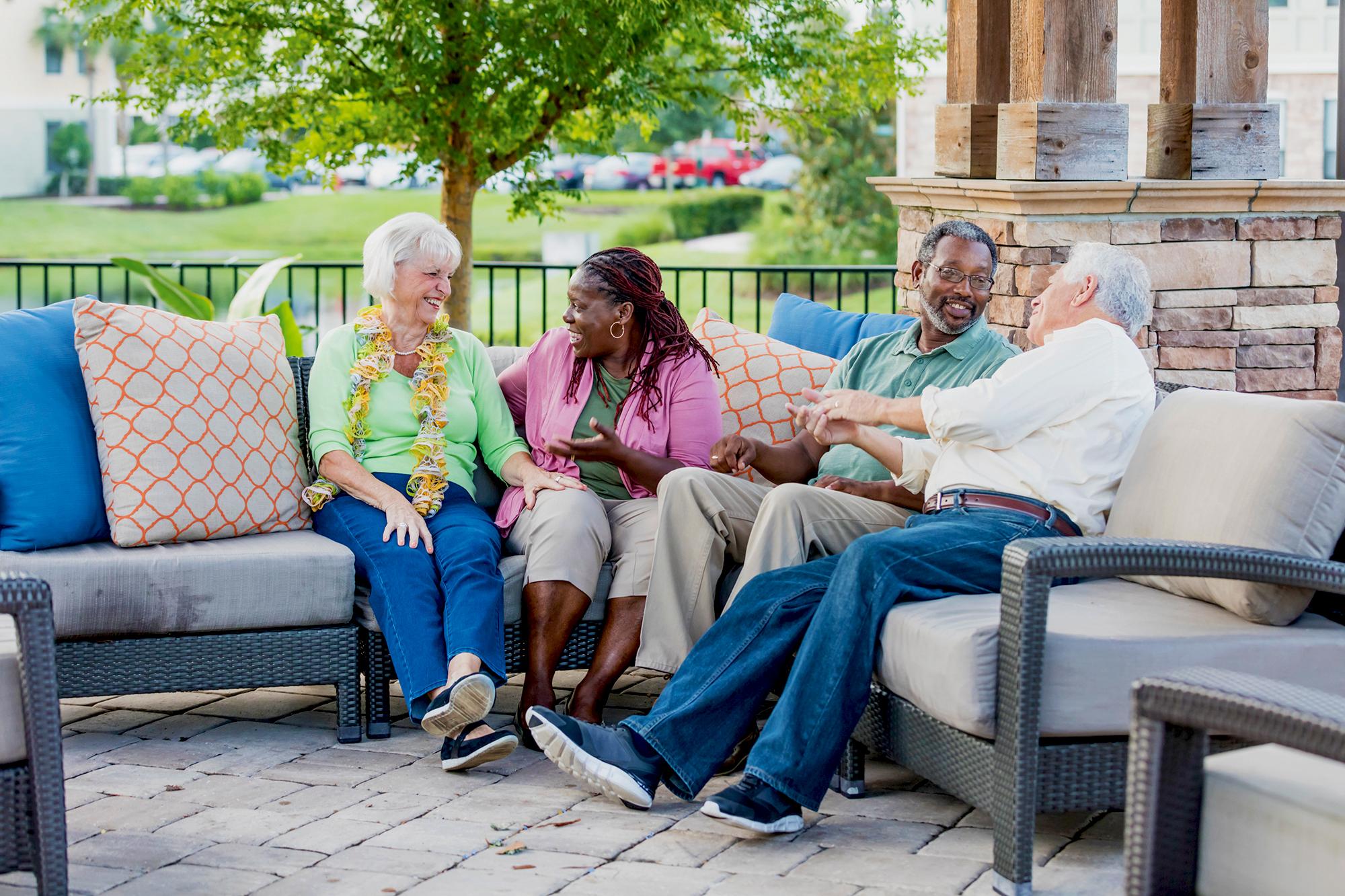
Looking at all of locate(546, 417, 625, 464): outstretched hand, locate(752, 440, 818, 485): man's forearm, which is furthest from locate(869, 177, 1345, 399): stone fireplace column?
locate(546, 417, 625, 464): outstretched hand

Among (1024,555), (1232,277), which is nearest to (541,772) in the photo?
(1024,555)

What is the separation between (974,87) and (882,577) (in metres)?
2.43

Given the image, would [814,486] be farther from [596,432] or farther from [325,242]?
[325,242]

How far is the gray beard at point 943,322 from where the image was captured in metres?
3.45

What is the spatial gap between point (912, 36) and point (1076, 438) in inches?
160

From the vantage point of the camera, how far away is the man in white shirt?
269 cm

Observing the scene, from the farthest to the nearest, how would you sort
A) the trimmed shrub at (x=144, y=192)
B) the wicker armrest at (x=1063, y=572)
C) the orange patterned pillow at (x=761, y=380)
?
1. the trimmed shrub at (x=144, y=192)
2. the orange patterned pillow at (x=761, y=380)
3. the wicker armrest at (x=1063, y=572)

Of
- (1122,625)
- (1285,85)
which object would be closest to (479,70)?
(1122,625)

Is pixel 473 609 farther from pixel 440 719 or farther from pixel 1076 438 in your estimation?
pixel 1076 438

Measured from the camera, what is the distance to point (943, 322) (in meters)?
3.45

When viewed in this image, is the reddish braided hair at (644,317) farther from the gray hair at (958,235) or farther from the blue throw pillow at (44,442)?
the blue throw pillow at (44,442)

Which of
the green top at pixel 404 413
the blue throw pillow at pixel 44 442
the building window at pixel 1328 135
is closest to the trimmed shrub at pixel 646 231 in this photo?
the building window at pixel 1328 135

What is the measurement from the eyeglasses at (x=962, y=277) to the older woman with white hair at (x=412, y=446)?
98cm

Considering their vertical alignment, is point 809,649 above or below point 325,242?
below
